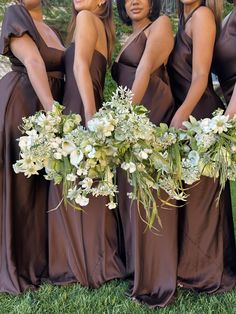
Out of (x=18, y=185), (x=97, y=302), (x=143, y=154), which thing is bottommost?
(x=97, y=302)

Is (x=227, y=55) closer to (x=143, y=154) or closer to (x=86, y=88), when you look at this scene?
(x=86, y=88)

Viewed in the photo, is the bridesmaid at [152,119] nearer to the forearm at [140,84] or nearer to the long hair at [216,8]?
the forearm at [140,84]

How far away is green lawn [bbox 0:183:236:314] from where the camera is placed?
2877mm

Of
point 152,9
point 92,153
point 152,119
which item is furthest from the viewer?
point 152,9

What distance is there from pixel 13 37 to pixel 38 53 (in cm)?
18

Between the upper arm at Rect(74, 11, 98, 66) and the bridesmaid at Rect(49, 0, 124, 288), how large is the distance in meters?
0.09

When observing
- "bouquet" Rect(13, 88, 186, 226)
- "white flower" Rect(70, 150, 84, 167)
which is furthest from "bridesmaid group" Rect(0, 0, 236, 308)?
"white flower" Rect(70, 150, 84, 167)

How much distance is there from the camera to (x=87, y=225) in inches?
125

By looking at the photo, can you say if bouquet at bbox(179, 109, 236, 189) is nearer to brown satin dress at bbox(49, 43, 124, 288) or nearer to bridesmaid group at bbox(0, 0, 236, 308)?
bridesmaid group at bbox(0, 0, 236, 308)

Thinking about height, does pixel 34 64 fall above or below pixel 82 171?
above

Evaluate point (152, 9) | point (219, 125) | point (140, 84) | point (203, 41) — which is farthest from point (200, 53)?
point (219, 125)

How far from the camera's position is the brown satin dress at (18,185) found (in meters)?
3.11

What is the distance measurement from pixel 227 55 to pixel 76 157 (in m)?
1.25

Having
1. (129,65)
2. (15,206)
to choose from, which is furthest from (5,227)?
(129,65)
